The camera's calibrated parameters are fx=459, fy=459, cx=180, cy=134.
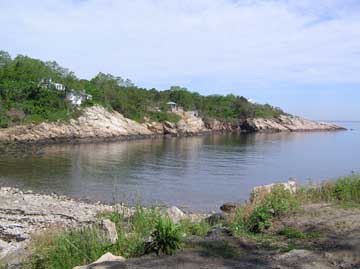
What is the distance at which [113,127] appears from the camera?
8269cm

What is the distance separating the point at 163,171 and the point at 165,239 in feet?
118

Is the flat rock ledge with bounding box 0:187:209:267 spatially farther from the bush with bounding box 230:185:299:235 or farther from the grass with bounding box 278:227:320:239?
the grass with bounding box 278:227:320:239

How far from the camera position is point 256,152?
212 feet

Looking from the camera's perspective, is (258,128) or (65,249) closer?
(65,249)

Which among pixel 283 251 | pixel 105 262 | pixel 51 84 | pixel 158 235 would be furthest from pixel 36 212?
pixel 51 84

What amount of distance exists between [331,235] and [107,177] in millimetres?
31575

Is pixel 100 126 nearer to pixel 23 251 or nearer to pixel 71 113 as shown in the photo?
pixel 71 113

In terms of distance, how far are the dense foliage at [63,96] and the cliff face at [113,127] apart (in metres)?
1.92

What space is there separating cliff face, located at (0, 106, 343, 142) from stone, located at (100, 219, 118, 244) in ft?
199

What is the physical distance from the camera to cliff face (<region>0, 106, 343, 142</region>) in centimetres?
6962

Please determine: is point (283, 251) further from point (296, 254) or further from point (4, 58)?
point (4, 58)

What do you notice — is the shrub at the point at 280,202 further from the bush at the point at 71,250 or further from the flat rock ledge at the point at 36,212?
the flat rock ledge at the point at 36,212

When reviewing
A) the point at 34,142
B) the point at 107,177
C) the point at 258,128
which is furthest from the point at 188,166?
the point at 258,128

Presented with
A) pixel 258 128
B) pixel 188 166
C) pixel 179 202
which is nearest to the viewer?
pixel 179 202
